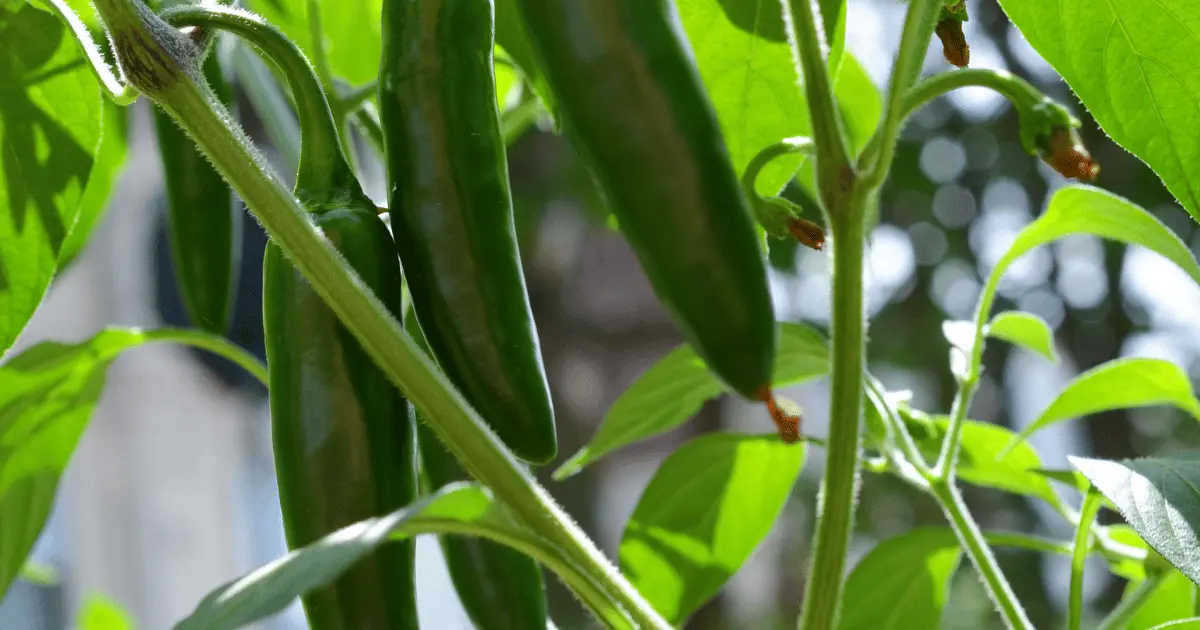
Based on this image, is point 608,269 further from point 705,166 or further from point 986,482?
point 705,166

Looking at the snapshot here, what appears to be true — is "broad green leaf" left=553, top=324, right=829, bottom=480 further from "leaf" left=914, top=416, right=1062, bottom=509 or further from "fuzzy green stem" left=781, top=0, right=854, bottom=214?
"fuzzy green stem" left=781, top=0, right=854, bottom=214

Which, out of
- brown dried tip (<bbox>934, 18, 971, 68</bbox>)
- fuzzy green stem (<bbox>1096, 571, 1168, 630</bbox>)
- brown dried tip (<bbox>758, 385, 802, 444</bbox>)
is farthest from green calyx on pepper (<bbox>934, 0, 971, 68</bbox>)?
fuzzy green stem (<bbox>1096, 571, 1168, 630</bbox>)

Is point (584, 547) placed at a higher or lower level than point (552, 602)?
higher

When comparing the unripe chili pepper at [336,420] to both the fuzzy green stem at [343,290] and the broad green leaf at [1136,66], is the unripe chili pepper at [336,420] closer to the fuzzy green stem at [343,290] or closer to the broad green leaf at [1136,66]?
the fuzzy green stem at [343,290]

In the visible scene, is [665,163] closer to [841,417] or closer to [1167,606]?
[841,417]

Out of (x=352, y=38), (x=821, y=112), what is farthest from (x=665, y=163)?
(x=352, y=38)

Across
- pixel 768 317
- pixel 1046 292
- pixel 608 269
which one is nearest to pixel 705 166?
pixel 768 317

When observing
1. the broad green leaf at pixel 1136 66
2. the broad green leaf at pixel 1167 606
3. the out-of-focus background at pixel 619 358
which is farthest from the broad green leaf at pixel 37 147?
the out-of-focus background at pixel 619 358
